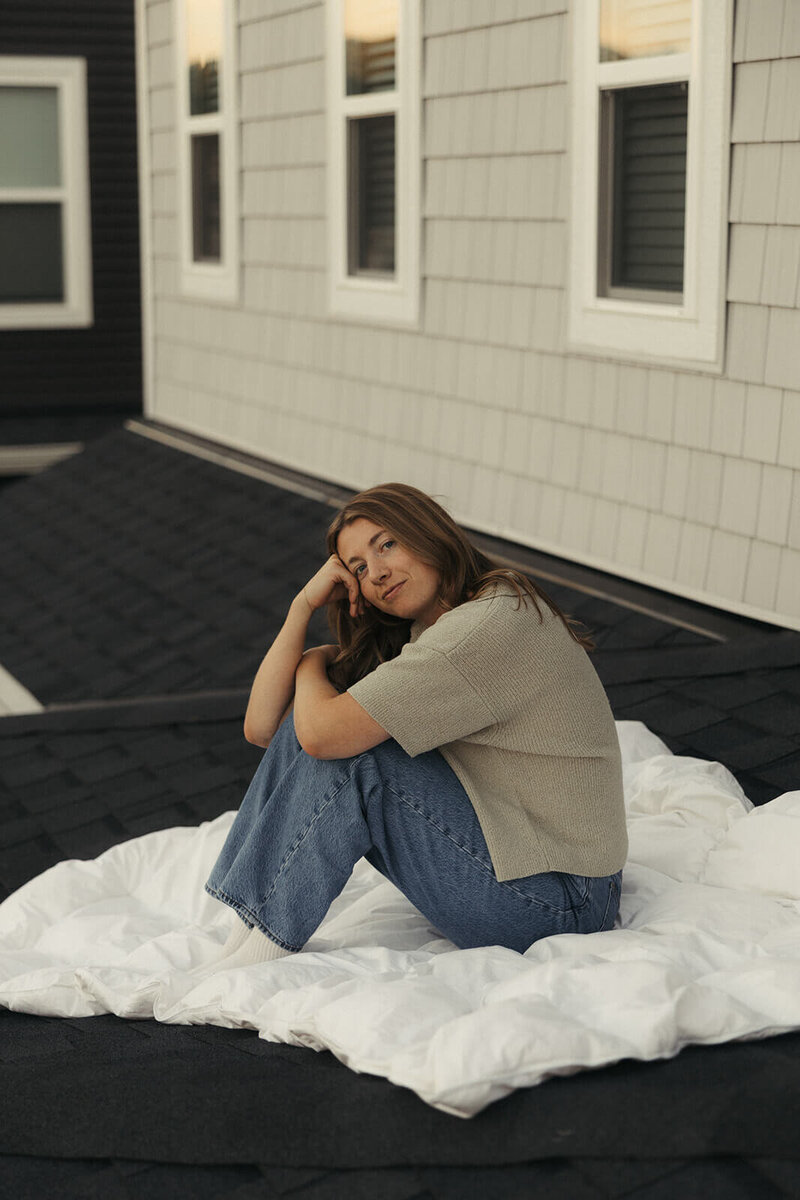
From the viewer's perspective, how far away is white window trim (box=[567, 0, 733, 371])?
13.9 ft

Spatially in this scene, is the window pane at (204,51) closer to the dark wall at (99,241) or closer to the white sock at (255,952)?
the dark wall at (99,241)

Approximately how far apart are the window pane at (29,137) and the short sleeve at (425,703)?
9148mm

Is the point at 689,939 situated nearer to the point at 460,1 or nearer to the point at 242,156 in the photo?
the point at 460,1

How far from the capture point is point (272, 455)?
737cm

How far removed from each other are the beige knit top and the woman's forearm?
0.34m

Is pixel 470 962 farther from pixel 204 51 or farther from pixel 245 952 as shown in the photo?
pixel 204 51

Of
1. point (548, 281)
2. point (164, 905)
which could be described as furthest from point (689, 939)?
point (548, 281)

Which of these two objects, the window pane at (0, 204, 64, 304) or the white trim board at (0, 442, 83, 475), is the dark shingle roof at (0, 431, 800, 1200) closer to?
the white trim board at (0, 442, 83, 475)

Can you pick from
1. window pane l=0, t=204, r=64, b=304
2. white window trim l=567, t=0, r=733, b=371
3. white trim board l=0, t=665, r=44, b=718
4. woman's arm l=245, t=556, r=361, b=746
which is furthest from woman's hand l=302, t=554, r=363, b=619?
window pane l=0, t=204, r=64, b=304

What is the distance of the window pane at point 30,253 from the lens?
35.2 ft

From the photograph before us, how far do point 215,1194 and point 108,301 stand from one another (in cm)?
983

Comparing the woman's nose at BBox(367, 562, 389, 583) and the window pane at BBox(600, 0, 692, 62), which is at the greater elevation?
the window pane at BBox(600, 0, 692, 62)

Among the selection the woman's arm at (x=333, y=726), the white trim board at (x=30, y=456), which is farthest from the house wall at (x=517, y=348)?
the white trim board at (x=30, y=456)

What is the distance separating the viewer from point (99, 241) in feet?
35.8
